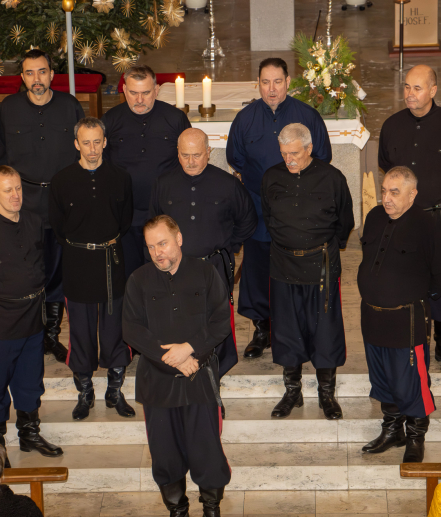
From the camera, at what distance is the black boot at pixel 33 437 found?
203 inches

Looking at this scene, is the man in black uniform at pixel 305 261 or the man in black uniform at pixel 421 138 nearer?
the man in black uniform at pixel 305 261

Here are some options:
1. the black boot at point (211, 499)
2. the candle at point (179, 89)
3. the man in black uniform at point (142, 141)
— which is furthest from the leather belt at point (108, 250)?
the candle at point (179, 89)

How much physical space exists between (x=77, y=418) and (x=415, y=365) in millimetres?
2098

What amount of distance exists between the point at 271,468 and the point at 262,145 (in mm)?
2008

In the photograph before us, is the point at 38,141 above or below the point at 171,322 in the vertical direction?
above

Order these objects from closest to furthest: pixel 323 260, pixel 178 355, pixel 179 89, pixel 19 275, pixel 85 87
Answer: pixel 178 355 → pixel 19 275 → pixel 323 260 → pixel 179 89 → pixel 85 87

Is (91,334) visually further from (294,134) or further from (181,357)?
(294,134)

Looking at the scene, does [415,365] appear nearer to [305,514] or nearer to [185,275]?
[305,514]

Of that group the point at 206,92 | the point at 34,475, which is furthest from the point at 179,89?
the point at 34,475

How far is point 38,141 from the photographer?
551 centimetres

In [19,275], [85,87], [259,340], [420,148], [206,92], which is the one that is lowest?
[259,340]

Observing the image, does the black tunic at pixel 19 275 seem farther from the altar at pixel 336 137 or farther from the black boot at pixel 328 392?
the altar at pixel 336 137

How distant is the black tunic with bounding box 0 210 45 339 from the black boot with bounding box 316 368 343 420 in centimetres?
174

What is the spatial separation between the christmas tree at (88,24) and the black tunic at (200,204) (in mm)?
3037
